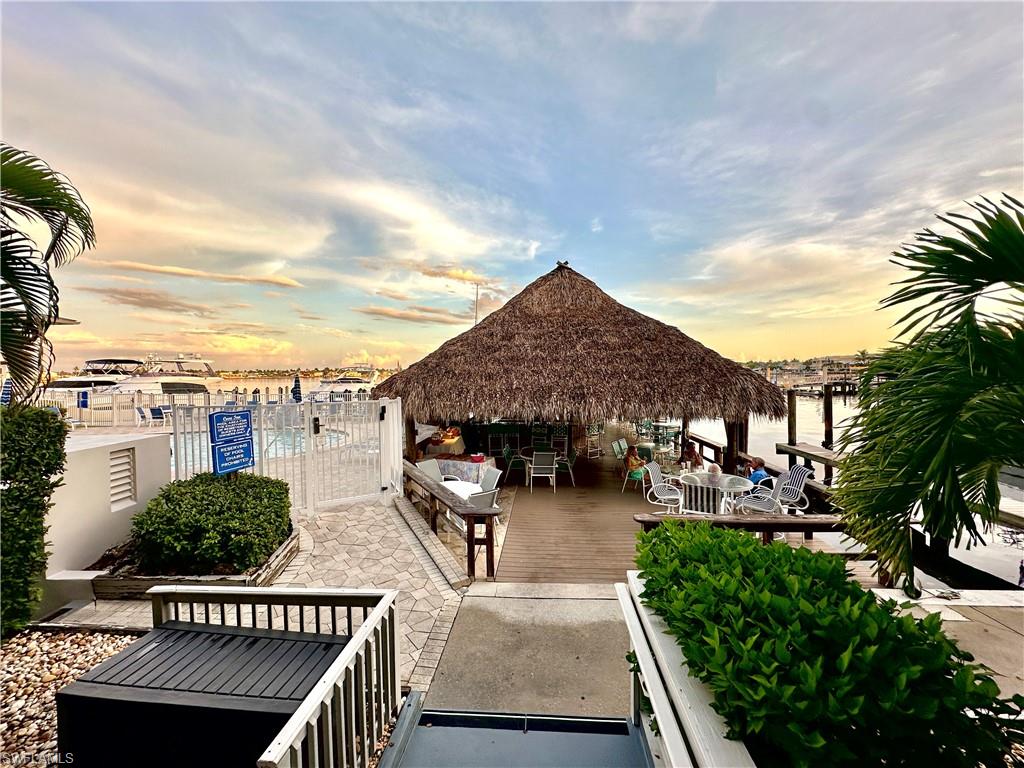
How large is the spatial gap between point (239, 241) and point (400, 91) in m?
5.68

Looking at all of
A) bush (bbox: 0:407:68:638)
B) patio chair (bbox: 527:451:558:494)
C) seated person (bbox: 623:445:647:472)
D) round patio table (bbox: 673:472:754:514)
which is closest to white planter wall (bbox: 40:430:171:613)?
bush (bbox: 0:407:68:638)

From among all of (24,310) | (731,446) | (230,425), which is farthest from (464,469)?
(731,446)

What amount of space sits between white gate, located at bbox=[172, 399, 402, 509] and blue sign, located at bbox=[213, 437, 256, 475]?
19.8 inches

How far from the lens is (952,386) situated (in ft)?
5.80

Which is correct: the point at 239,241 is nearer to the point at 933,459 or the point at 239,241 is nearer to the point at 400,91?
the point at 400,91

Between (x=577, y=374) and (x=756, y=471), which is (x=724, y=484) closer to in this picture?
(x=756, y=471)

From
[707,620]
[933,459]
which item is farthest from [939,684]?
[933,459]

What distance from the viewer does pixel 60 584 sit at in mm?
4168

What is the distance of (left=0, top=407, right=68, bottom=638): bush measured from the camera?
3.29 m

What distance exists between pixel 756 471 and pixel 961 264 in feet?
24.4

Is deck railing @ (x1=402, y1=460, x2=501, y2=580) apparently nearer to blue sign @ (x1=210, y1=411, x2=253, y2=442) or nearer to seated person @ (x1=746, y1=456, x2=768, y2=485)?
blue sign @ (x1=210, y1=411, x2=253, y2=442)

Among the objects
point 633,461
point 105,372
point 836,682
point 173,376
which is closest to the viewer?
point 836,682

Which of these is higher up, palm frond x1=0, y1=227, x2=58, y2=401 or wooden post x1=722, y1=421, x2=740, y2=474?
palm frond x1=0, y1=227, x2=58, y2=401

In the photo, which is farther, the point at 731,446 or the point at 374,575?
the point at 731,446
